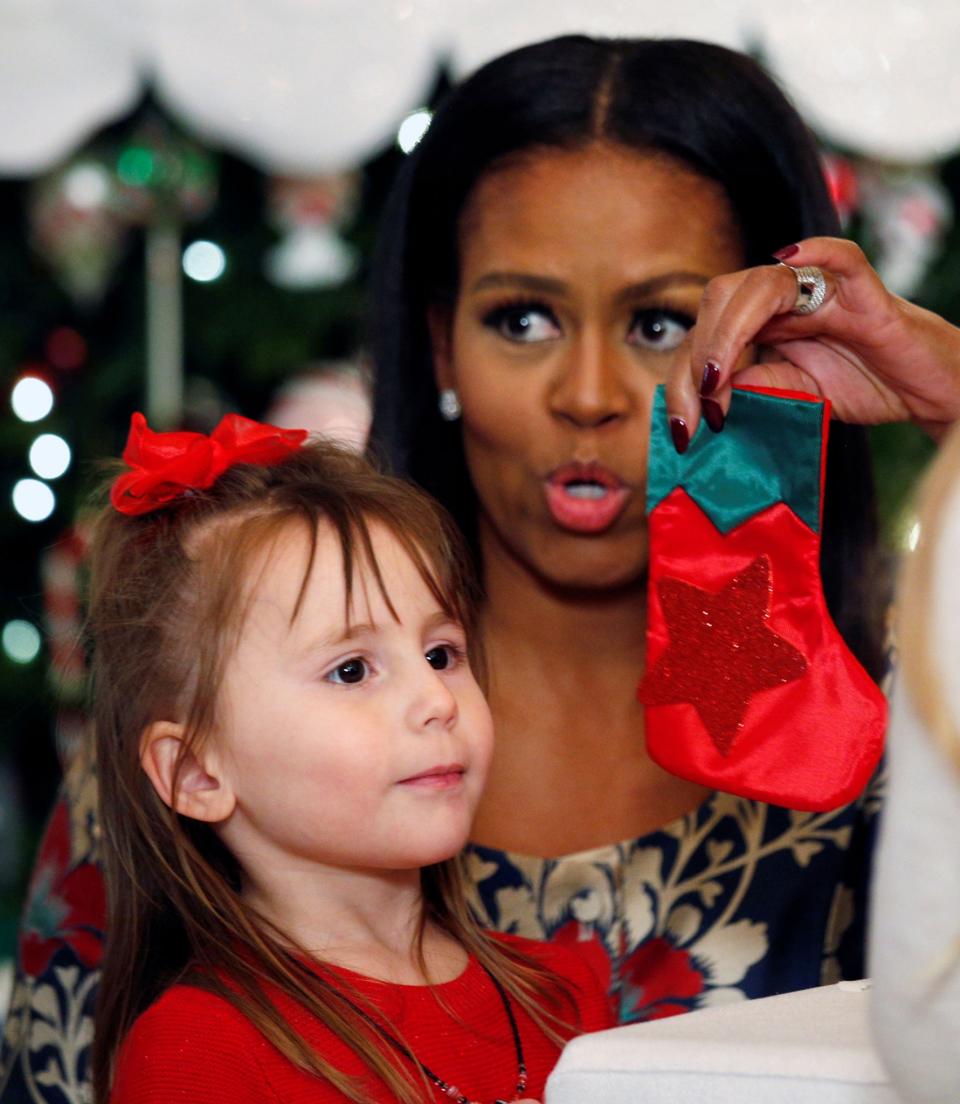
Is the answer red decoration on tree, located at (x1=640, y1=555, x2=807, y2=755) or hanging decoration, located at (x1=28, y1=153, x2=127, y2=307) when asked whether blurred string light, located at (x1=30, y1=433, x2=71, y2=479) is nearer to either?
hanging decoration, located at (x1=28, y1=153, x2=127, y2=307)

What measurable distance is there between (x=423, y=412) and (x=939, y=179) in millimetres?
1984

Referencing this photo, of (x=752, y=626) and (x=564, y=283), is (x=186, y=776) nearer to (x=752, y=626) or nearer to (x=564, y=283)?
(x=752, y=626)

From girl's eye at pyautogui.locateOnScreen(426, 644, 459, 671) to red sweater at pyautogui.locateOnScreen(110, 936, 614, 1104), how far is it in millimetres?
244

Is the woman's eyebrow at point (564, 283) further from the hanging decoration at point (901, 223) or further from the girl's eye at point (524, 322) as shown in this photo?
the hanging decoration at point (901, 223)

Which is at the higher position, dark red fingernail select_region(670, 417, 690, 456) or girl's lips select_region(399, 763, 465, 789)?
dark red fingernail select_region(670, 417, 690, 456)

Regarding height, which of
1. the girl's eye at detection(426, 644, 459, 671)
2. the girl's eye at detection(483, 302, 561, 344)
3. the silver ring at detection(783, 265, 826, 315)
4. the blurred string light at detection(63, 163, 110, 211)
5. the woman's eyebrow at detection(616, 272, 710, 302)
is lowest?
the blurred string light at detection(63, 163, 110, 211)

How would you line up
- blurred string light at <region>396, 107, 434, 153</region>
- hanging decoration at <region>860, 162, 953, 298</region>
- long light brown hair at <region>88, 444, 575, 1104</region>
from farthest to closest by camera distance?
hanging decoration at <region>860, 162, 953, 298</region>
blurred string light at <region>396, 107, 434, 153</region>
long light brown hair at <region>88, 444, 575, 1104</region>

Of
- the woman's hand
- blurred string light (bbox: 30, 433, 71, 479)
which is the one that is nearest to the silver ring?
the woman's hand

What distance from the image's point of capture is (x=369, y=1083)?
1.16 m

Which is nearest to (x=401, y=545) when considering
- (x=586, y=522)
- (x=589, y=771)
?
(x=586, y=522)

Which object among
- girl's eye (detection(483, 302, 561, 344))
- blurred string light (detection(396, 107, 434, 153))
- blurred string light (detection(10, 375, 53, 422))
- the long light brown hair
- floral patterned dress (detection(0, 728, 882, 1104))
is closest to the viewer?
the long light brown hair

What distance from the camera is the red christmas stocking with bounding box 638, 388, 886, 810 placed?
1261mm

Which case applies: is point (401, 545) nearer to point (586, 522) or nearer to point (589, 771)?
point (586, 522)

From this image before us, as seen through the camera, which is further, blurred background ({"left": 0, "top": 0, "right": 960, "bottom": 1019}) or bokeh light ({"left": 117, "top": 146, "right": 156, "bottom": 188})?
bokeh light ({"left": 117, "top": 146, "right": 156, "bottom": 188})
